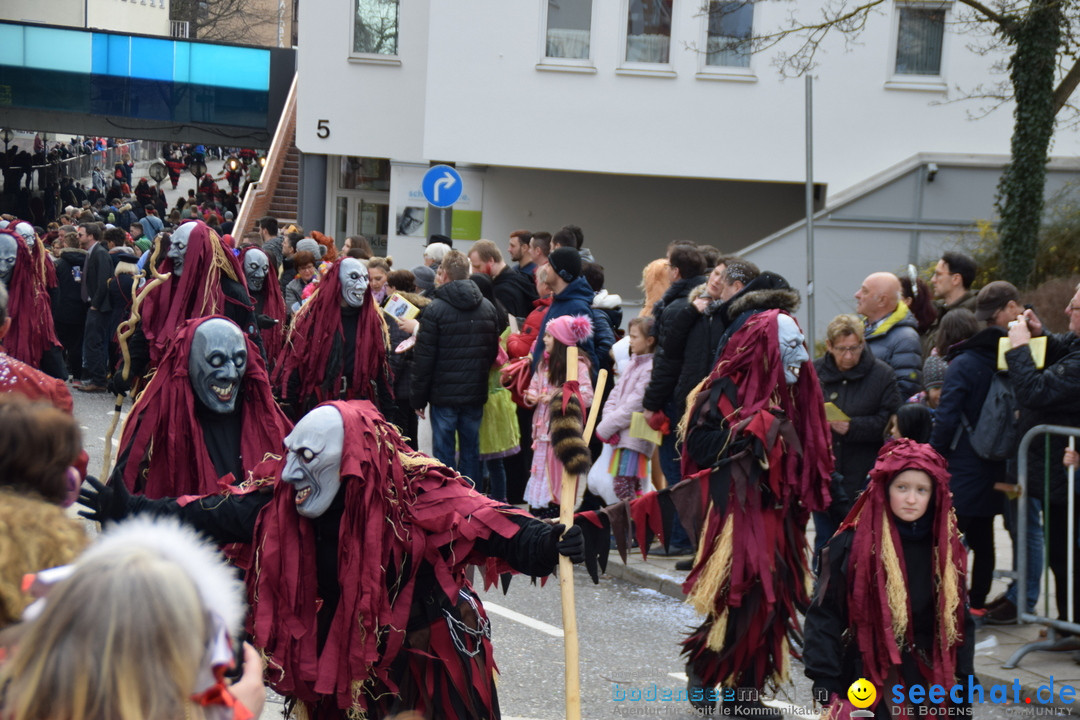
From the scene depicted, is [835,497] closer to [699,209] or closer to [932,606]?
[932,606]

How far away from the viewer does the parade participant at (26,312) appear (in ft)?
31.0

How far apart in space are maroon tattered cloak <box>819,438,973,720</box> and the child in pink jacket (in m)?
4.05

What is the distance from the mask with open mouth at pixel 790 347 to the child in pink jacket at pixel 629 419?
2.80 meters

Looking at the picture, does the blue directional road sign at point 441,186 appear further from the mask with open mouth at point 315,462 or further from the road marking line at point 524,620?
the mask with open mouth at point 315,462

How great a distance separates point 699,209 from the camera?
862 inches

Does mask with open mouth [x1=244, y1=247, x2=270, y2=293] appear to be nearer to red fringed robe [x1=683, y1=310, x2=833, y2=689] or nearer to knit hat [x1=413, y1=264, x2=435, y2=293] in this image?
knit hat [x1=413, y1=264, x2=435, y2=293]

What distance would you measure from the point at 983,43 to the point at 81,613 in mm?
19927

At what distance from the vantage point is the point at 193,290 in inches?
312

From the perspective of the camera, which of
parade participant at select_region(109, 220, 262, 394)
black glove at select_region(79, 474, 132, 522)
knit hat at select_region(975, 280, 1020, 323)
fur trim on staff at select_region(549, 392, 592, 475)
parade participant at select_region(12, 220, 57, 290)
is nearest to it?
fur trim on staff at select_region(549, 392, 592, 475)

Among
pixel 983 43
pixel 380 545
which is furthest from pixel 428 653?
pixel 983 43

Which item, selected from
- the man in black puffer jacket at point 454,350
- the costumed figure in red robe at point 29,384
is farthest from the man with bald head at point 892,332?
the costumed figure in red robe at point 29,384

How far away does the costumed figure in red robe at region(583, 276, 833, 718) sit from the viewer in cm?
530

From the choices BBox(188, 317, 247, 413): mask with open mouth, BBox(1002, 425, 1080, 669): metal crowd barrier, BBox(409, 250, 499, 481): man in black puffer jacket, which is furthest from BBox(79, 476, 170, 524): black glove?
BBox(409, 250, 499, 481): man in black puffer jacket

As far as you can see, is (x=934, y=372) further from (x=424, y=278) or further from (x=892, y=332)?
(x=424, y=278)
